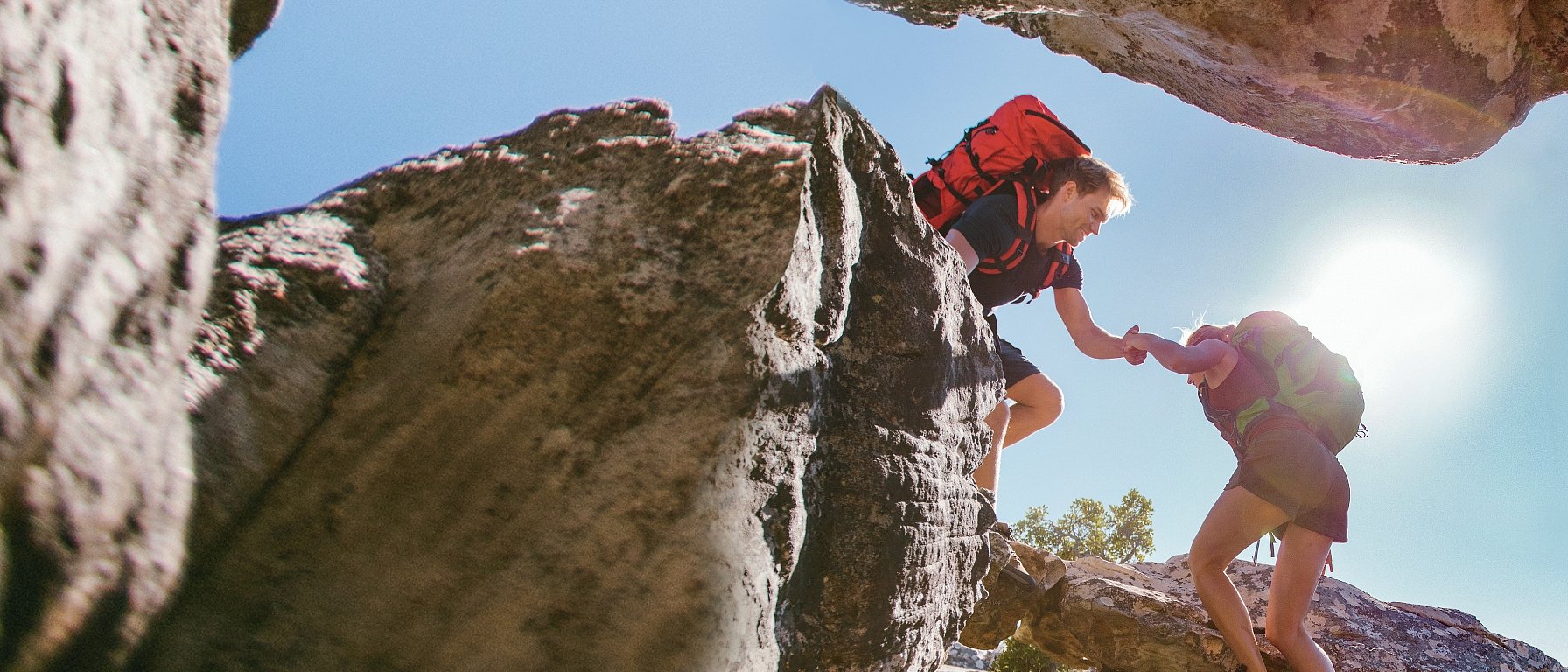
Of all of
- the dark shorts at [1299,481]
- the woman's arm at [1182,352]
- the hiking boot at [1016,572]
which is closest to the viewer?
the woman's arm at [1182,352]

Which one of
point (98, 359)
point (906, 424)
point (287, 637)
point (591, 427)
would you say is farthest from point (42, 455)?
point (906, 424)

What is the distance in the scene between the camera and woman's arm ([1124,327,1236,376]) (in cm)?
516

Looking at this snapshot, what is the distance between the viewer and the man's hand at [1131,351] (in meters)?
5.16

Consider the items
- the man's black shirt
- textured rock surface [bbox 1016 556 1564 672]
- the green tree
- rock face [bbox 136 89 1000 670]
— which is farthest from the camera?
the green tree

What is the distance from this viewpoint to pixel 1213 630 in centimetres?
667

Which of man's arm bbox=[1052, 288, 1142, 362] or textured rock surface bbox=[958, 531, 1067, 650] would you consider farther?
textured rock surface bbox=[958, 531, 1067, 650]

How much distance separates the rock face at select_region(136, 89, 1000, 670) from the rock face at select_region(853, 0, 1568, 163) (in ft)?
9.33

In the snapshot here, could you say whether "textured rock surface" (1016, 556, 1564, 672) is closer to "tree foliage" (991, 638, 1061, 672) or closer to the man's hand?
A: "tree foliage" (991, 638, 1061, 672)

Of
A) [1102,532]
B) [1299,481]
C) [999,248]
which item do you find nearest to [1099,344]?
[999,248]

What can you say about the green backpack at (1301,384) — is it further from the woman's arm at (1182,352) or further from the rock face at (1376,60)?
the rock face at (1376,60)

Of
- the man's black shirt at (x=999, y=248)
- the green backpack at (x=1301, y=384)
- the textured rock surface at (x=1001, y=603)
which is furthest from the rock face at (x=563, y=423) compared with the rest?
the textured rock surface at (x=1001, y=603)

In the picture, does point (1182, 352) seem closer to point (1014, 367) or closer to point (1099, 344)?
point (1099, 344)

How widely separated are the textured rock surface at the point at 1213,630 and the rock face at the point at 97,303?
686 cm

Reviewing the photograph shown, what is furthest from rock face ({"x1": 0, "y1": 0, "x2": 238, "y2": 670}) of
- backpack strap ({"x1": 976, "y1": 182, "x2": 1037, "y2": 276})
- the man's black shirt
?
backpack strap ({"x1": 976, "y1": 182, "x2": 1037, "y2": 276})
